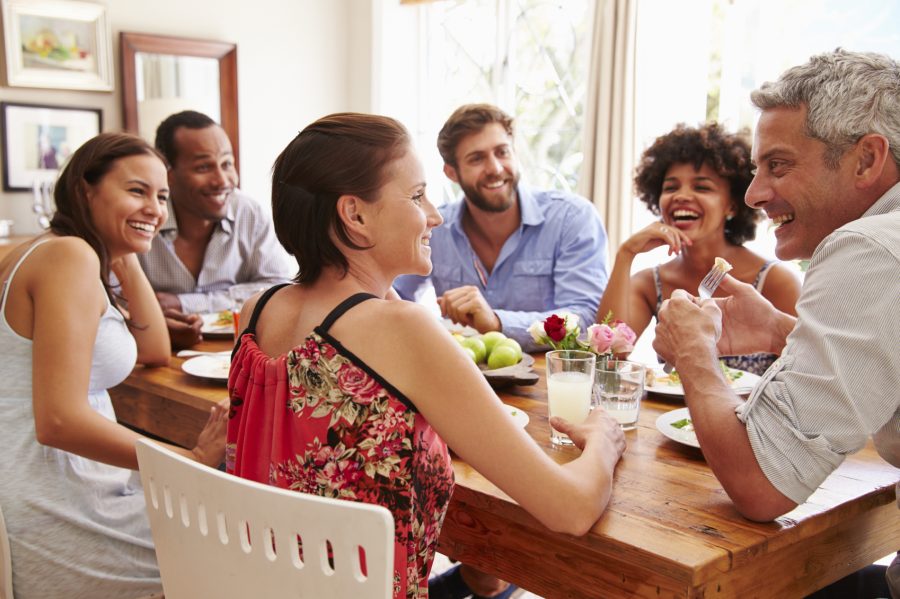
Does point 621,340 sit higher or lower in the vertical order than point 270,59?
lower

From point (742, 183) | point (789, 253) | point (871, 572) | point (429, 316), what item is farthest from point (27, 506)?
point (742, 183)

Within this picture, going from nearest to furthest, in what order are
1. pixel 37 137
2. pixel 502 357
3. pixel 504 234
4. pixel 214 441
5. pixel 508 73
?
1. pixel 214 441
2. pixel 502 357
3. pixel 504 234
4. pixel 37 137
5. pixel 508 73

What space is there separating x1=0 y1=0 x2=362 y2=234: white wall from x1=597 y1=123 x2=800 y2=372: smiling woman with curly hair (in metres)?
2.87

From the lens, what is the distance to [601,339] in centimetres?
159

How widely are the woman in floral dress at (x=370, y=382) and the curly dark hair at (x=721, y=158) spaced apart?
1.39 m

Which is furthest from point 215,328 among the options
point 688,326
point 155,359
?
point 688,326

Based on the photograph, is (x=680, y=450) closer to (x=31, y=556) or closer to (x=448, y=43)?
(x=31, y=556)

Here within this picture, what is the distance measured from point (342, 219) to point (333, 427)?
0.31 metres

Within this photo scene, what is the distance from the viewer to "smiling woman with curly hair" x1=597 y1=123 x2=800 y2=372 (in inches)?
92.2

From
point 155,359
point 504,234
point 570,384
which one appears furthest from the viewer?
point 504,234

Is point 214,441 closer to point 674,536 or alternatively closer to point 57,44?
point 674,536

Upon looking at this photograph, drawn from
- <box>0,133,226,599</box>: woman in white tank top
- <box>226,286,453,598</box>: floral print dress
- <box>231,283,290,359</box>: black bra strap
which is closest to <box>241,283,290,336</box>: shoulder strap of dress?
<box>231,283,290,359</box>: black bra strap

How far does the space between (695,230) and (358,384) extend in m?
1.57

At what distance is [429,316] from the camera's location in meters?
1.15
